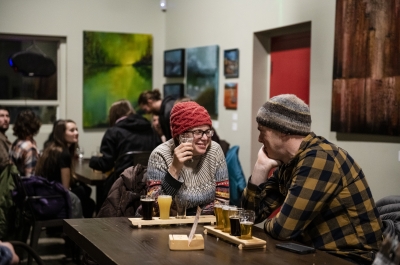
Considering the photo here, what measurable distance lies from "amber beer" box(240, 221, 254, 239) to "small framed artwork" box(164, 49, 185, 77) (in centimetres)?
528

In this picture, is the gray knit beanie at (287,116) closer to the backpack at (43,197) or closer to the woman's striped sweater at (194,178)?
the woman's striped sweater at (194,178)

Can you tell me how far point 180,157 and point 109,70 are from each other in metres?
4.95

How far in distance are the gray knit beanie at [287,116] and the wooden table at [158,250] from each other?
0.46m

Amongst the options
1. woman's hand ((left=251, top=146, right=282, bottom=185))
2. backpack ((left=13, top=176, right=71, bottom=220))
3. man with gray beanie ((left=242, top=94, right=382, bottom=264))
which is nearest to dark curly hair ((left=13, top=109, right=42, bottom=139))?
backpack ((left=13, top=176, right=71, bottom=220))

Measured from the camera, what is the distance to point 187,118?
3068 millimetres

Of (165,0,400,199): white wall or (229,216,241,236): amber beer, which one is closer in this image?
(229,216,241,236): amber beer

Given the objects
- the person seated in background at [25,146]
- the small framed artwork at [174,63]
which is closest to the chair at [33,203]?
the person seated in background at [25,146]

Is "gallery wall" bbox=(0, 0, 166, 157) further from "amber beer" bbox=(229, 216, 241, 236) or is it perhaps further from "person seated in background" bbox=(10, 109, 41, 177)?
"amber beer" bbox=(229, 216, 241, 236)

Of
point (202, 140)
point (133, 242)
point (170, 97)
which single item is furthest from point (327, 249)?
point (170, 97)

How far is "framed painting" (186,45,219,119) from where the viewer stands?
6.75 meters

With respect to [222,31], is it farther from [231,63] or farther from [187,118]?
[187,118]

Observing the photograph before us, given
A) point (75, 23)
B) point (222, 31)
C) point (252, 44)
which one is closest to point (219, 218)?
point (252, 44)

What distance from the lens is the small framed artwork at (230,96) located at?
6340mm

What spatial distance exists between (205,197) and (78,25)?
5022 millimetres
